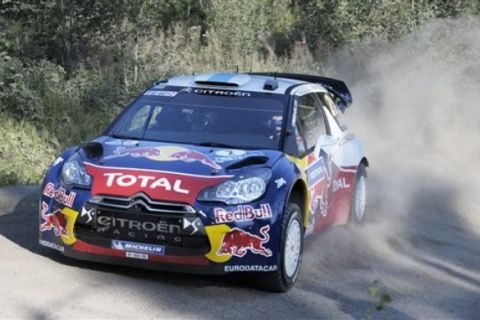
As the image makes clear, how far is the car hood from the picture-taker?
615 centimetres

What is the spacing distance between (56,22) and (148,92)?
302 inches

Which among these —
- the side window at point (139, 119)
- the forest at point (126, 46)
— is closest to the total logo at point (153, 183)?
the side window at point (139, 119)

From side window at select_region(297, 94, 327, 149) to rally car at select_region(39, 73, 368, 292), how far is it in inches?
1.2

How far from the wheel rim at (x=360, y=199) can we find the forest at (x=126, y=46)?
13.5 feet

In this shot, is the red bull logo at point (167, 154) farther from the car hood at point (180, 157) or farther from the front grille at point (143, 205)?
the front grille at point (143, 205)

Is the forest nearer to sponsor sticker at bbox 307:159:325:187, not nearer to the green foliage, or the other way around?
the green foliage

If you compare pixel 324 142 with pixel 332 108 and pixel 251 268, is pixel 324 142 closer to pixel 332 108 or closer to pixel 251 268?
pixel 332 108

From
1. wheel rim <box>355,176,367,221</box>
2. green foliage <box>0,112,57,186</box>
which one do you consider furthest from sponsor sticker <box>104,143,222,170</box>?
green foliage <box>0,112,57,186</box>

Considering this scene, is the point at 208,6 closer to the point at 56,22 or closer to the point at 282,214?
the point at 56,22

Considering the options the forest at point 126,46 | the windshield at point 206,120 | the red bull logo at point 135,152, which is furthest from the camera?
the forest at point 126,46

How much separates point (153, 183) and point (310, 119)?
7.57 feet

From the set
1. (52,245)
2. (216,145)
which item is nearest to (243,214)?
(216,145)

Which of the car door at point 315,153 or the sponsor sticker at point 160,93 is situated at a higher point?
the sponsor sticker at point 160,93

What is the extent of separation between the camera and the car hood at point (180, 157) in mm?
6152
